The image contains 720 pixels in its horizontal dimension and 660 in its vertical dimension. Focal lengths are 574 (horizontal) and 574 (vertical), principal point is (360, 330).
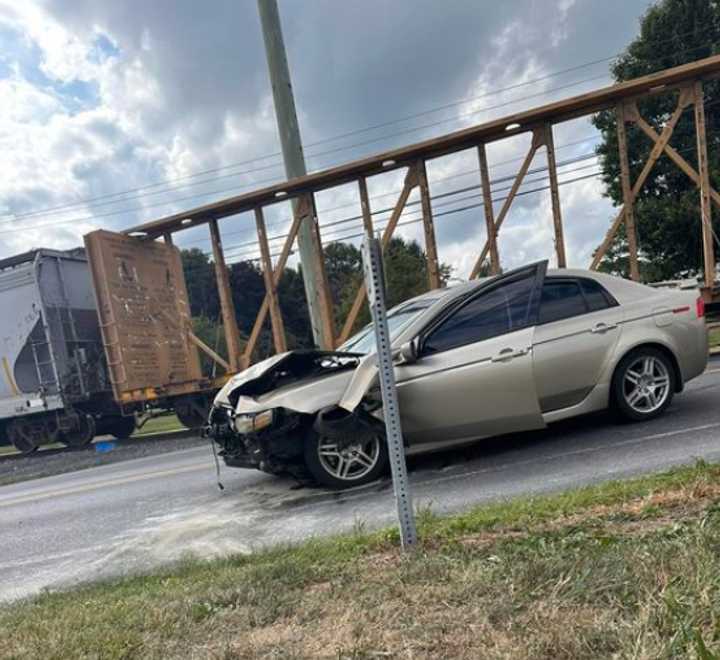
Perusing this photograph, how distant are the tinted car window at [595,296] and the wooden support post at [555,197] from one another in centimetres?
467

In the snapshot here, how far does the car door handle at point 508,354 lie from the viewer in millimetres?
5094

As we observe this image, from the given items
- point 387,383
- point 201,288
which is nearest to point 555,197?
point 387,383

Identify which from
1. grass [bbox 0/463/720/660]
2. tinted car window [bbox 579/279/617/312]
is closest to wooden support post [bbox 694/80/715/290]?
tinted car window [bbox 579/279/617/312]

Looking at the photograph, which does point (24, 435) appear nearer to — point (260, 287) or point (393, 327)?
point (393, 327)

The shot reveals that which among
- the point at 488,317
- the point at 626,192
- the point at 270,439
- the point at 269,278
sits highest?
the point at 626,192

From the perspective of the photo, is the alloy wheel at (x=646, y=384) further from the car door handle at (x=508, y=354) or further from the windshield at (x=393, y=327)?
the windshield at (x=393, y=327)

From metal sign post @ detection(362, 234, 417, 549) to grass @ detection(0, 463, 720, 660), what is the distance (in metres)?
0.20

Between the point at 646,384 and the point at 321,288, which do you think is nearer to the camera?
the point at 646,384

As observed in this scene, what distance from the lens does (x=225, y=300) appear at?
A: 12.1 metres

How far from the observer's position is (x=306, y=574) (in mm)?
2902

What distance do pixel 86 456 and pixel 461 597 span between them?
11.2m

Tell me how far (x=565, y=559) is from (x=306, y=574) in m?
1.26

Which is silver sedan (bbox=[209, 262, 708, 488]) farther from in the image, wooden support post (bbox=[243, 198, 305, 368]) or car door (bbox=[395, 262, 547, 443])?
wooden support post (bbox=[243, 198, 305, 368])

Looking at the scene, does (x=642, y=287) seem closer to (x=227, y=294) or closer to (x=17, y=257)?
(x=227, y=294)
